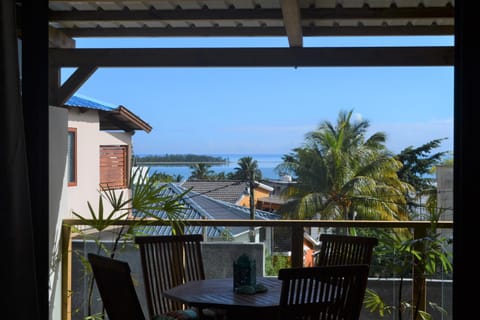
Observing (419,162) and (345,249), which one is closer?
(345,249)

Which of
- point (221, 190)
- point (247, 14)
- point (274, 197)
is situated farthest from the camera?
point (221, 190)

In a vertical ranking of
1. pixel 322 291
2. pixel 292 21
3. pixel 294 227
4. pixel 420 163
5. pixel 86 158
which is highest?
pixel 292 21

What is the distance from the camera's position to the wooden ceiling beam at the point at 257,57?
4.94m

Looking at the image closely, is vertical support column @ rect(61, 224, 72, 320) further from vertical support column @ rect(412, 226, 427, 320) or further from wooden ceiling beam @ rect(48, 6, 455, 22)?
vertical support column @ rect(412, 226, 427, 320)

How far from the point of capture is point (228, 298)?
136 inches

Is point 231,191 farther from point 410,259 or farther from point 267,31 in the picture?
point 410,259

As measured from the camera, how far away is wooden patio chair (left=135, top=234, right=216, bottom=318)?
4.22 metres

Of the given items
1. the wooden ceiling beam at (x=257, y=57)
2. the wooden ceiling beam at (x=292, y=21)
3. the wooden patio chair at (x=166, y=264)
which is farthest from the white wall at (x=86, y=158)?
the wooden patio chair at (x=166, y=264)

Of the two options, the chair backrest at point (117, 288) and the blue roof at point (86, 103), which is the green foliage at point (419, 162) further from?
the chair backrest at point (117, 288)

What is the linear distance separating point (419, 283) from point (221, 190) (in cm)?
2357

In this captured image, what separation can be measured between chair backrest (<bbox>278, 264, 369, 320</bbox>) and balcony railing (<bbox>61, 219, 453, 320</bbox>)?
1.63 meters

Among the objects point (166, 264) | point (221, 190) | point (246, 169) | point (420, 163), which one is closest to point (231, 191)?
point (221, 190)

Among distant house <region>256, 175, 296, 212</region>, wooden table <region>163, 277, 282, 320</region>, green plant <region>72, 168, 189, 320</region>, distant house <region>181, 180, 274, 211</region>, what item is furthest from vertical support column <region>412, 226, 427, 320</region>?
distant house <region>181, 180, 274, 211</region>

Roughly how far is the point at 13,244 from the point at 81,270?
152 inches
